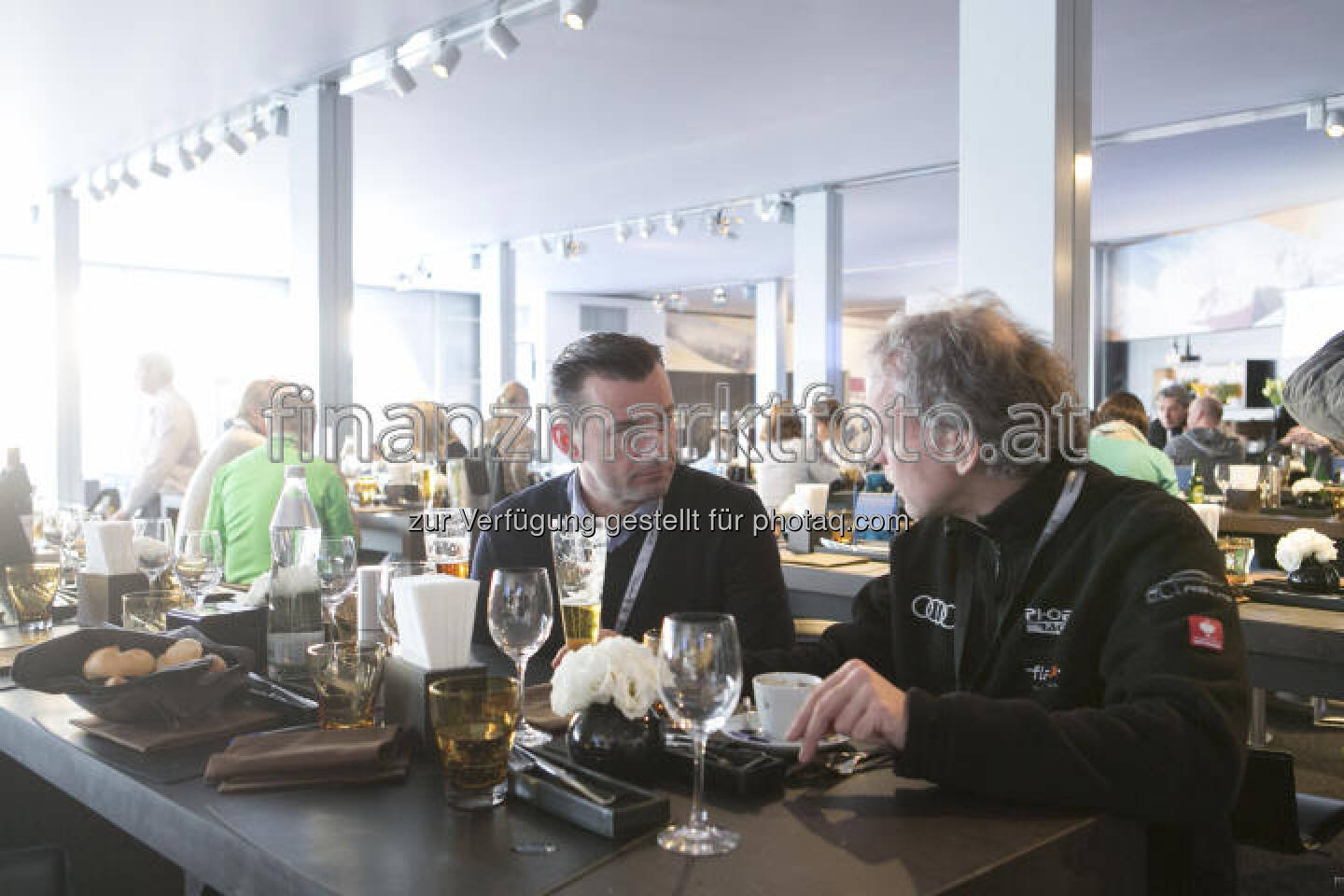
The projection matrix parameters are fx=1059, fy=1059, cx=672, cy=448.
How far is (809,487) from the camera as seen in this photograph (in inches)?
163

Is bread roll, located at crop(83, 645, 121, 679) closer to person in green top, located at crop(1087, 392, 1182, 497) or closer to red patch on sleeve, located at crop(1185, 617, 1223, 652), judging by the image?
red patch on sleeve, located at crop(1185, 617, 1223, 652)

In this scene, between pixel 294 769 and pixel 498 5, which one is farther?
pixel 498 5

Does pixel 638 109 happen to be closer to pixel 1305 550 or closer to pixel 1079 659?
pixel 1305 550

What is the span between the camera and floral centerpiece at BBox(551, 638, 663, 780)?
1.31 meters

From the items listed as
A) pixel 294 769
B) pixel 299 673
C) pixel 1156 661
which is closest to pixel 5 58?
pixel 299 673

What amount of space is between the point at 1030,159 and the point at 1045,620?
2065mm

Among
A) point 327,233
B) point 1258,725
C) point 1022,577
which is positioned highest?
point 327,233

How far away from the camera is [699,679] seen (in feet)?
3.80

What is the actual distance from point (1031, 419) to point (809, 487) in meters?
2.46

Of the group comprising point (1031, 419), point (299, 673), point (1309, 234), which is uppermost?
point (1309, 234)

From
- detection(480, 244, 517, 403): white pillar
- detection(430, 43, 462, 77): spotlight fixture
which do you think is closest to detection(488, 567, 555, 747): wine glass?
detection(430, 43, 462, 77): spotlight fixture

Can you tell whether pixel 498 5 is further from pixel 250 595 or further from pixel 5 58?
pixel 250 595

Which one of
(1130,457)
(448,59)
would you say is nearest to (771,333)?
(448,59)

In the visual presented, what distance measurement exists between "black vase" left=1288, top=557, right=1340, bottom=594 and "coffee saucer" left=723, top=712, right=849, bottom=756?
2127 millimetres
